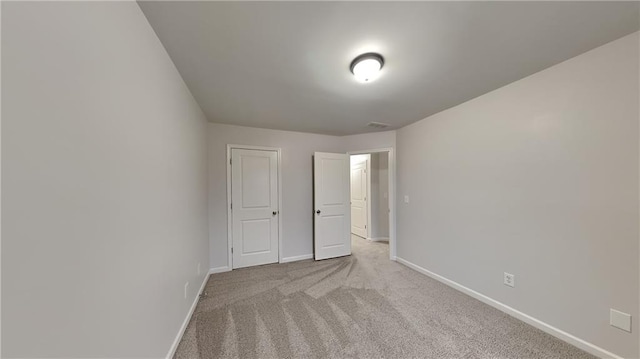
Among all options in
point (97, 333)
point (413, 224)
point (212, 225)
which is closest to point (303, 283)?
point (212, 225)

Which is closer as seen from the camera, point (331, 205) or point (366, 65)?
point (366, 65)

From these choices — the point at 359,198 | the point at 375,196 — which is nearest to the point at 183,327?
the point at 375,196

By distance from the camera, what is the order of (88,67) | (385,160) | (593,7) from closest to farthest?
(88,67), (593,7), (385,160)

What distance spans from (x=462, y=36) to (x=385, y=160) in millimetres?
3807

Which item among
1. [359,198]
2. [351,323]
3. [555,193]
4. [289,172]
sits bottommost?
[351,323]

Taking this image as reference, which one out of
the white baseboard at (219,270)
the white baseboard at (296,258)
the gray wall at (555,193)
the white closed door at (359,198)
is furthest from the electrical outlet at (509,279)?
the white baseboard at (219,270)

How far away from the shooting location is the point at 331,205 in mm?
3873

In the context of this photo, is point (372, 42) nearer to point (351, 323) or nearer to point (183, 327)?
point (351, 323)

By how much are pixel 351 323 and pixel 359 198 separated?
3.75 metres

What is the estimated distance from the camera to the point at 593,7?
1233mm

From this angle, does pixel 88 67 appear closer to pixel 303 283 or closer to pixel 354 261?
pixel 303 283

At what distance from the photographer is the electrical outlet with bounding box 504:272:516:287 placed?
210 cm

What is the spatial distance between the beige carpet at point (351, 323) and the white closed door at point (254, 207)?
1.77 feet

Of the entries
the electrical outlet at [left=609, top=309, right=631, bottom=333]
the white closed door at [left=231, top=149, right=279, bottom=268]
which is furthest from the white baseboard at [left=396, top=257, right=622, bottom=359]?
the white closed door at [left=231, top=149, right=279, bottom=268]
